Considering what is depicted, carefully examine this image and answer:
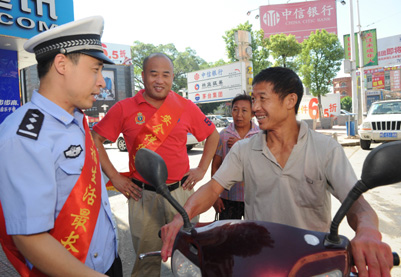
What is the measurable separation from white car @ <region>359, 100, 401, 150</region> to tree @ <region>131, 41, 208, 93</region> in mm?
38156

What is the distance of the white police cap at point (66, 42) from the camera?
127 centimetres

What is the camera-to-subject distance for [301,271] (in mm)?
893

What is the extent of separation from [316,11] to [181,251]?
3541cm

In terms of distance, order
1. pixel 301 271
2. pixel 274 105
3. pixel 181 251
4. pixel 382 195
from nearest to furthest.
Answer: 1. pixel 301 271
2. pixel 181 251
3. pixel 274 105
4. pixel 382 195

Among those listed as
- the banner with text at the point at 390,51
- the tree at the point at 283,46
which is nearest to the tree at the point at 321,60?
the tree at the point at 283,46

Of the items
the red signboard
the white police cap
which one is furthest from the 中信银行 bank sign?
the red signboard

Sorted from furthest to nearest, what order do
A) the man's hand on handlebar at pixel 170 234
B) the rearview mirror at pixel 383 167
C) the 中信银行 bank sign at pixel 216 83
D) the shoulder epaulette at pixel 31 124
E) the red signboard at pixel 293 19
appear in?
the red signboard at pixel 293 19 → the 中信银行 bank sign at pixel 216 83 → the man's hand on handlebar at pixel 170 234 → the shoulder epaulette at pixel 31 124 → the rearview mirror at pixel 383 167

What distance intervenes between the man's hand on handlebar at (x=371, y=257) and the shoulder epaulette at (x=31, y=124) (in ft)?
3.77

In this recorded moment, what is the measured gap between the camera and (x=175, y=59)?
4859 centimetres

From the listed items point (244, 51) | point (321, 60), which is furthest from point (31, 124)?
point (321, 60)

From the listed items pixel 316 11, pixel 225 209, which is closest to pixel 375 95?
pixel 316 11

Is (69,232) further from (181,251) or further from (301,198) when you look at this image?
(301,198)

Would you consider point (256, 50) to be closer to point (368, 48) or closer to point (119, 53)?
point (368, 48)

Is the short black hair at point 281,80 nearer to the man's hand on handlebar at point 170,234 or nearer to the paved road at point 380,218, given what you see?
the man's hand on handlebar at point 170,234
